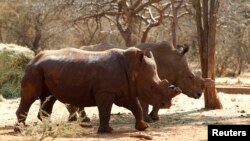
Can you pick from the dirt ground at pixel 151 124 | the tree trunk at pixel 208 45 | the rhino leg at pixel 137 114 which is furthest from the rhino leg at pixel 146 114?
the tree trunk at pixel 208 45

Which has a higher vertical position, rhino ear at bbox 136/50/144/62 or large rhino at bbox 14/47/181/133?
rhino ear at bbox 136/50/144/62

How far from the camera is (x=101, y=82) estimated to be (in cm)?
1006

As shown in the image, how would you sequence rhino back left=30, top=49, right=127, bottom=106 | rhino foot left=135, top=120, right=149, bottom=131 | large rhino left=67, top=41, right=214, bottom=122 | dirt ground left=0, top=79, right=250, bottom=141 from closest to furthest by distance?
→ dirt ground left=0, top=79, right=250, bottom=141, rhino back left=30, top=49, right=127, bottom=106, rhino foot left=135, top=120, right=149, bottom=131, large rhino left=67, top=41, right=214, bottom=122

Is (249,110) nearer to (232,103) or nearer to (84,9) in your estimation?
(232,103)

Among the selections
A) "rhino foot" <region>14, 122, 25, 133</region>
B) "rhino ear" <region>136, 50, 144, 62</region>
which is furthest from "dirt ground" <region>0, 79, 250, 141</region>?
"rhino ear" <region>136, 50, 144, 62</region>

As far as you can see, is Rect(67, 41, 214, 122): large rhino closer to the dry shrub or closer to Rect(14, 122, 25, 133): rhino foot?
Rect(14, 122, 25, 133): rhino foot

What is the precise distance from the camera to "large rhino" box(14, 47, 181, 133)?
10.1 meters

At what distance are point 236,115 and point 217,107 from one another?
1.58m

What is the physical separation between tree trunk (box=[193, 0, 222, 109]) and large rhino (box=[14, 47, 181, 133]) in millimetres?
4426

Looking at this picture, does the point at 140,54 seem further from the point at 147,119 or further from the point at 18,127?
the point at 18,127

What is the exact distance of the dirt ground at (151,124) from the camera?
8.55 meters

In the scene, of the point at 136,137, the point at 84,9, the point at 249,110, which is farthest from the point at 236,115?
the point at 84,9

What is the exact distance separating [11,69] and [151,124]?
9.31 meters

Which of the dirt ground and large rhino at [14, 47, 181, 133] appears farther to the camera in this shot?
large rhino at [14, 47, 181, 133]
